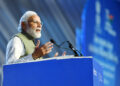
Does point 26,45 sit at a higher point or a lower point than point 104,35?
higher

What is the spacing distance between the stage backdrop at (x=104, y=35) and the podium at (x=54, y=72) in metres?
3.80

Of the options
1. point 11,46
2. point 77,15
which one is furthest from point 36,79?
point 77,15

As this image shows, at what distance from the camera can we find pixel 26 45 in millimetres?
2387

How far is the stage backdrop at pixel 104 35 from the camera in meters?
5.99

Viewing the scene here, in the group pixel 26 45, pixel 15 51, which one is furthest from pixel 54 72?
pixel 26 45

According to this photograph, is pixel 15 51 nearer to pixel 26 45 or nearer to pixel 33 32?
pixel 26 45

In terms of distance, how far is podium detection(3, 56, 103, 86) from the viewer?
5.58 feet

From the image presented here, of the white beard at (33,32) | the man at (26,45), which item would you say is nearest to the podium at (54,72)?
the man at (26,45)

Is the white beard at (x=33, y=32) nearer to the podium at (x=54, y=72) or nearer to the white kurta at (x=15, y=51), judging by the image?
the white kurta at (x=15, y=51)

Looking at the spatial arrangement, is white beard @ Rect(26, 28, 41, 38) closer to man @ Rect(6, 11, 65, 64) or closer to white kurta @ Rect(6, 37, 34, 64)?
man @ Rect(6, 11, 65, 64)

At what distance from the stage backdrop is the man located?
302cm

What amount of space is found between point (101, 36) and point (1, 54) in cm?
308

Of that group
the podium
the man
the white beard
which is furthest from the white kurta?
the podium

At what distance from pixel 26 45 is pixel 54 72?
Answer: 0.71 meters
